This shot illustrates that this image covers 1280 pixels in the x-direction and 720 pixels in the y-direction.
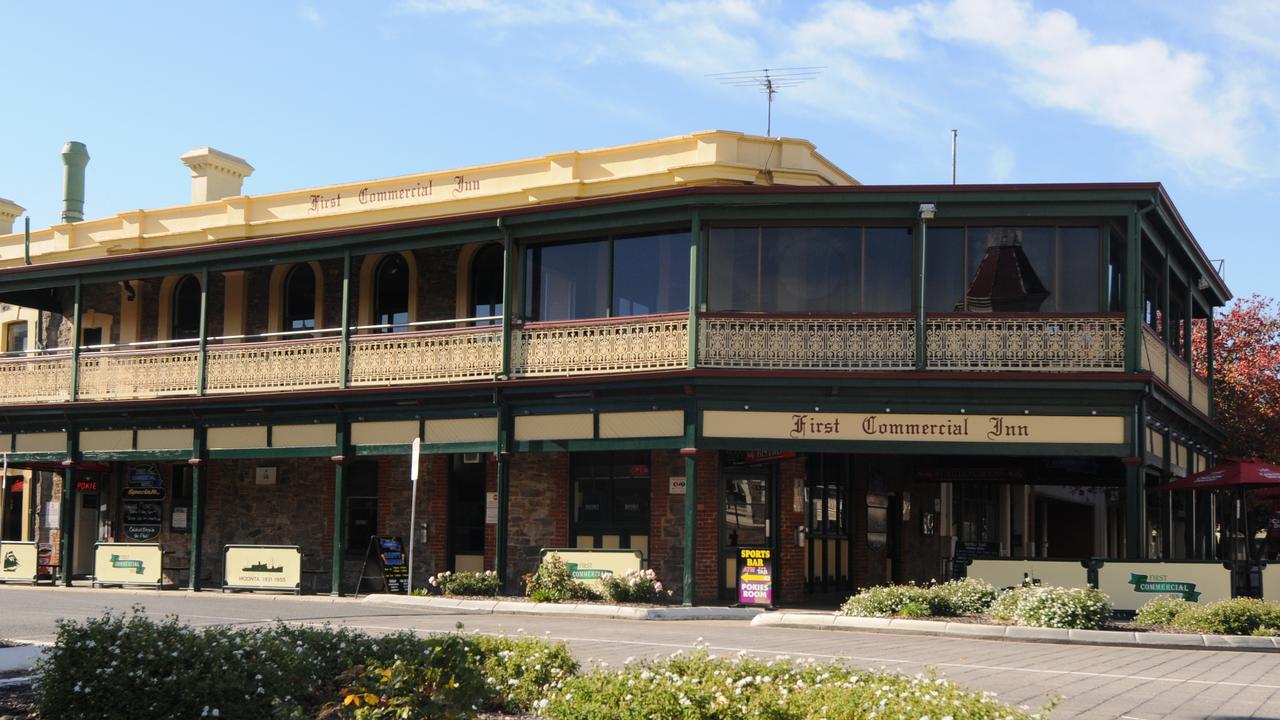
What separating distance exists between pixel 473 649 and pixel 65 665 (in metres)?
2.78

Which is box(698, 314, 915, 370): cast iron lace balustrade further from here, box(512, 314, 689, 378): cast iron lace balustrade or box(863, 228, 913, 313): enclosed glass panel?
box(863, 228, 913, 313): enclosed glass panel

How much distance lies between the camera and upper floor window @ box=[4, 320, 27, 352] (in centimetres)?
3366

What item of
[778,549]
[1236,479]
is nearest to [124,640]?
[778,549]

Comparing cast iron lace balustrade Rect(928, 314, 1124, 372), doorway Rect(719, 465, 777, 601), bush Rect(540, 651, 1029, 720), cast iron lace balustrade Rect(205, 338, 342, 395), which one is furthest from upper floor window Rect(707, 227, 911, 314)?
bush Rect(540, 651, 1029, 720)

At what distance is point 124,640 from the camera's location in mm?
9164

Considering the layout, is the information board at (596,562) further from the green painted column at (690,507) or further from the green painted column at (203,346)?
the green painted column at (203,346)

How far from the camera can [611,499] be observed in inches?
953

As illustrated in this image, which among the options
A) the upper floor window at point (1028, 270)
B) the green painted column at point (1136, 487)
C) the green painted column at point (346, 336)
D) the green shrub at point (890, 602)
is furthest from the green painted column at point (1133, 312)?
the green painted column at point (346, 336)

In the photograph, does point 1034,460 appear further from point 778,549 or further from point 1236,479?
point 778,549

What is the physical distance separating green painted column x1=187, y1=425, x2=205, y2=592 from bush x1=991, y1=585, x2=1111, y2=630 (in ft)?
50.3

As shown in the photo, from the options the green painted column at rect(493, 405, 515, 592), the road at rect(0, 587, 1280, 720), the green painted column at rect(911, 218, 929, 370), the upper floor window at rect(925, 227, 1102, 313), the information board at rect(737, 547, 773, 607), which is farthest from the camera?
the green painted column at rect(493, 405, 515, 592)

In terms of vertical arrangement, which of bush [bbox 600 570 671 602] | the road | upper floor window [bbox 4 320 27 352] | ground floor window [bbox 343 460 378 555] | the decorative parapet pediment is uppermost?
the decorative parapet pediment

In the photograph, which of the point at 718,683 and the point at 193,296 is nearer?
the point at 718,683

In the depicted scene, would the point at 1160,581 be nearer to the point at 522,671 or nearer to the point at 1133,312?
the point at 1133,312
